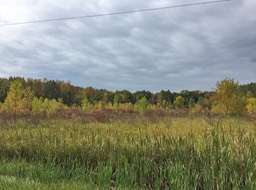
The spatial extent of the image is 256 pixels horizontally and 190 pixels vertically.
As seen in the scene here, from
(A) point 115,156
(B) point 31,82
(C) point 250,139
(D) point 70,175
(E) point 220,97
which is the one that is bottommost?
(D) point 70,175

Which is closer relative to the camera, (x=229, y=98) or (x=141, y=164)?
(x=141, y=164)

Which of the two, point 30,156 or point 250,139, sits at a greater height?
point 250,139

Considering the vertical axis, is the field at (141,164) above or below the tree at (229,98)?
below

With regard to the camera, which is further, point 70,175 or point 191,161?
point 70,175

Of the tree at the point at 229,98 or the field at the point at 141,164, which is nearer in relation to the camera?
the field at the point at 141,164

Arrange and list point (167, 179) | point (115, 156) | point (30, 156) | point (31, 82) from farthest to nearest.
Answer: point (31, 82) → point (30, 156) → point (115, 156) → point (167, 179)

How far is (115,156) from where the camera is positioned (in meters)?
6.41

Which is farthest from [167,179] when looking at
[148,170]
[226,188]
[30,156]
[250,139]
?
[30,156]

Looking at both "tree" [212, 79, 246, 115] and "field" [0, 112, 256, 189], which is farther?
"tree" [212, 79, 246, 115]

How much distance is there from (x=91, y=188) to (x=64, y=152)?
259 cm

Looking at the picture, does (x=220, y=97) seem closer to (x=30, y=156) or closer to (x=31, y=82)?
(x=30, y=156)

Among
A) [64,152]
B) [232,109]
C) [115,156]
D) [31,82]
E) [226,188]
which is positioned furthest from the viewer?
[31,82]

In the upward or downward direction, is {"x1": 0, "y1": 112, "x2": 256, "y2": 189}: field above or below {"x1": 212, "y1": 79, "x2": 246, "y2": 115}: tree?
below

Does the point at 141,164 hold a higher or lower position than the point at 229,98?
lower
